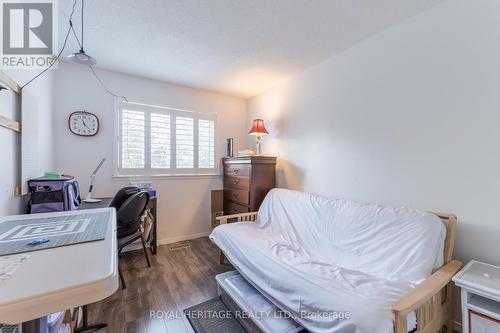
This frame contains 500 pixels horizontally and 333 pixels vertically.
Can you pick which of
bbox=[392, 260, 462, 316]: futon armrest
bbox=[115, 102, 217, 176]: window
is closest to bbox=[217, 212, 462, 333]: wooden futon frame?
bbox=[392, 260, 462, 316]: futon armrest

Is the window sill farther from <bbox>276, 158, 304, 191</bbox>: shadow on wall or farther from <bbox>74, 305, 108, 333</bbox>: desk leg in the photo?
<bbox>74, 305, 108, 333</bbox>: desk leg

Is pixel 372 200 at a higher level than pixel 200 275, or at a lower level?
higher

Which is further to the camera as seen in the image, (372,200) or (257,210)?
(257,210)

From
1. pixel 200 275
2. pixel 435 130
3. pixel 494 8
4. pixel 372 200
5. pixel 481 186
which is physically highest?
pixel 494 8

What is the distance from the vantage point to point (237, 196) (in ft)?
10.5

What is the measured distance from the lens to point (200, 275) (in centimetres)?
235

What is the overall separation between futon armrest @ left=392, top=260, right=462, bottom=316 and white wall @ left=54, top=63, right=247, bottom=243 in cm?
292

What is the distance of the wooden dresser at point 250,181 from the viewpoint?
2.93 m

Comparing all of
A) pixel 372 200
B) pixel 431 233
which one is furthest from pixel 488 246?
pixel 372 200

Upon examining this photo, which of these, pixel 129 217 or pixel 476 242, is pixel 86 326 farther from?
pixel 476 242

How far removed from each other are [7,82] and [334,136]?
2.82 m

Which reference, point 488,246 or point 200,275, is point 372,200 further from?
point 200,275

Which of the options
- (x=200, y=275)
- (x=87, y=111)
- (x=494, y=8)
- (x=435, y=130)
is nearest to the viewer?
(x=494, y=8)

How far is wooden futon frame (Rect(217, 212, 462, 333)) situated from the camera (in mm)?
948
